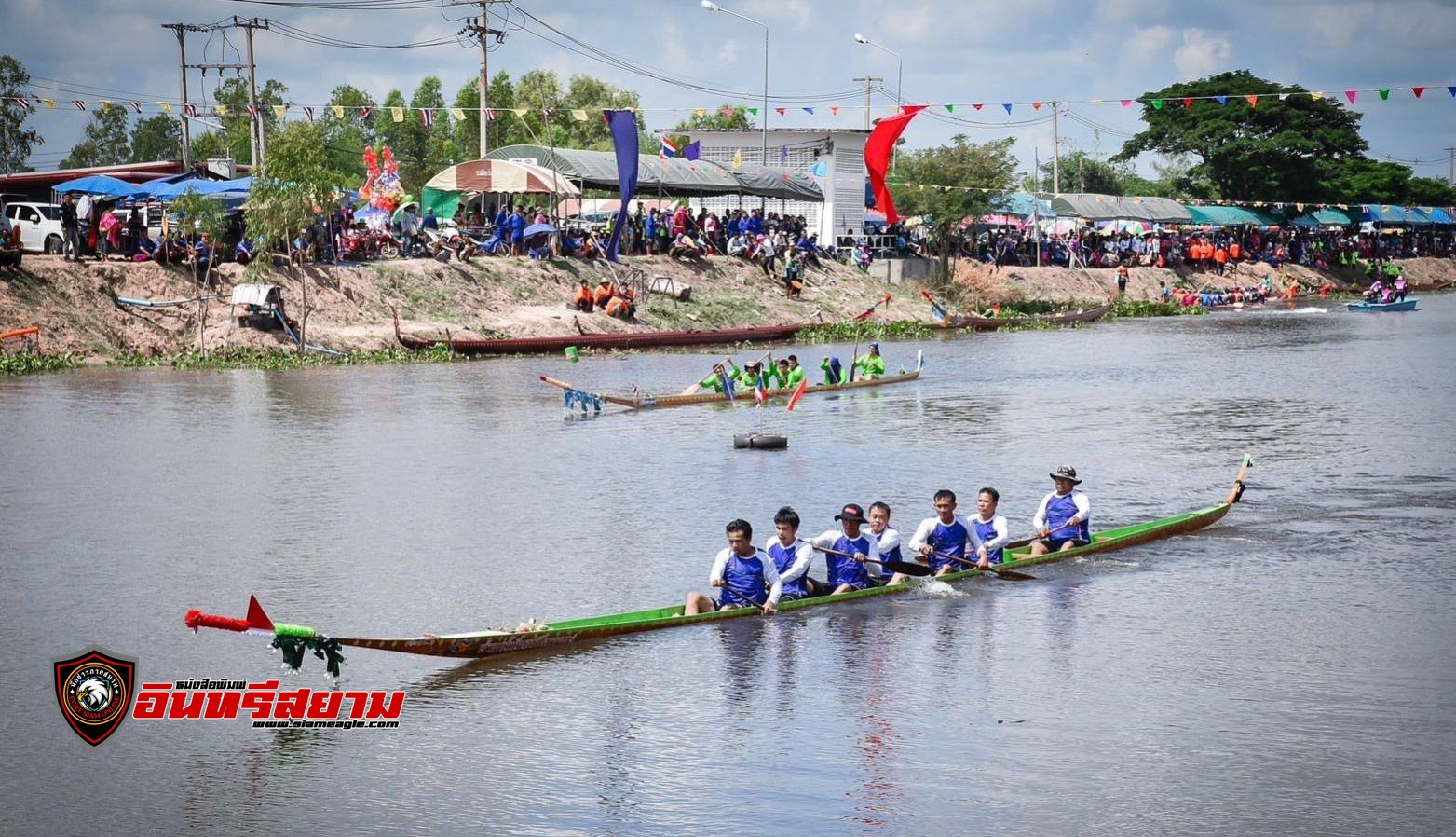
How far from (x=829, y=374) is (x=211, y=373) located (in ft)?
49.9

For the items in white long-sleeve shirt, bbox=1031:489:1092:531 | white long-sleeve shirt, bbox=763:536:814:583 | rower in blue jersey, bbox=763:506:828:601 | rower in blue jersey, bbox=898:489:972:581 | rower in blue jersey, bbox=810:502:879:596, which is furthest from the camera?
white long-sleeve shirt, bbox=1031:489:1092:531

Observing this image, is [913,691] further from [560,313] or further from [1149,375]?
[560,313]

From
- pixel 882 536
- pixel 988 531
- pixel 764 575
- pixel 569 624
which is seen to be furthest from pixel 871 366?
pixel 569 624

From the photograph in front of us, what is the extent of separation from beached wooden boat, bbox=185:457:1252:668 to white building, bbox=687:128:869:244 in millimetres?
44346

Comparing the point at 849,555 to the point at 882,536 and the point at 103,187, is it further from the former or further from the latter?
the point at 103,187

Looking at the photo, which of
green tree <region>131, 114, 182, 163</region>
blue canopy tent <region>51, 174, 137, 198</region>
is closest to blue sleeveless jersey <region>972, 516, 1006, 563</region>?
blue canopy tent <region>51, 174, 137, 198</region>

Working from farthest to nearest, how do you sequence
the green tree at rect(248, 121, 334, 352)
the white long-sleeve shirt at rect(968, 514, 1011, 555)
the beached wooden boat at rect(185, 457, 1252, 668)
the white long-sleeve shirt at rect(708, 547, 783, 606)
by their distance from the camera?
the green tree at rect(248, 121, 334, 352) → the white long-sleeve shirt at rect(968, 514, 1011, 555) → the white long-sleeve shirt at rect(708, 547, 783, 606) → the beached wooden boat at rect(185, 457, 1252, 668)

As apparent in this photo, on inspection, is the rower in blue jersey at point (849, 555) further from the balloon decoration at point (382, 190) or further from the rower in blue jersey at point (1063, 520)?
the balloon decoration at point (382, 190)

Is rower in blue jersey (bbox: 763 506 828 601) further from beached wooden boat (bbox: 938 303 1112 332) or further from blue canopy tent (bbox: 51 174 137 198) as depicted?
beached wooden boat (bbox: 938 303 1112 332)

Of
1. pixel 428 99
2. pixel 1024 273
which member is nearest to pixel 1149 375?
pixel 1024 273

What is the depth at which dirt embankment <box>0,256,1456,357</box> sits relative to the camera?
122ft

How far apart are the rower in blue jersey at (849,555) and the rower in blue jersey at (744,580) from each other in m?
1.13

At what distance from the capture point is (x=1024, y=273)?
62.9 metres

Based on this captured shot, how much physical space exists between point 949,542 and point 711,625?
12.0 feet
